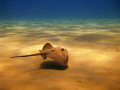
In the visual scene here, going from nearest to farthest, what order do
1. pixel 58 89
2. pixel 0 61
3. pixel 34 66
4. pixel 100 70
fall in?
pixel 58 89 < pixel 100 70 < pixel 34 66 < pixel 0 61

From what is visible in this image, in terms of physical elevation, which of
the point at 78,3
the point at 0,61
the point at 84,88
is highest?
the point at 78,3

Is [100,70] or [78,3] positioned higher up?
[78,3]

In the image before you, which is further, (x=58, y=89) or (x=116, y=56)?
(x=116, y=56)

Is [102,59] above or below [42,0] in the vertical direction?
below

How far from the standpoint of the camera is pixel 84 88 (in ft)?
7.04

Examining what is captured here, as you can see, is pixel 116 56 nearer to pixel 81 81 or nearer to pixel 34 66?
pixel 81 81

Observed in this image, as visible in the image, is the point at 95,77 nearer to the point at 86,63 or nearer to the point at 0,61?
the point at 86,63

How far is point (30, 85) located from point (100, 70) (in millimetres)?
1812

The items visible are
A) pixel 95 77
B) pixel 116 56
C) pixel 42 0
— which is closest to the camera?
pixel 95 77

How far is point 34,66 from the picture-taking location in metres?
3.25

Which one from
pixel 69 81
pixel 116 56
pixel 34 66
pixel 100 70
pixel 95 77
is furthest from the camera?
pixel 116 56

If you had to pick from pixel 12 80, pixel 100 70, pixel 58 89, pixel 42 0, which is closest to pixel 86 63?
pixel 100 70

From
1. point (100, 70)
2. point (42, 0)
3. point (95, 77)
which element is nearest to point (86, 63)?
point (100, 70)

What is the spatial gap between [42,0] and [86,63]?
197857 mm
